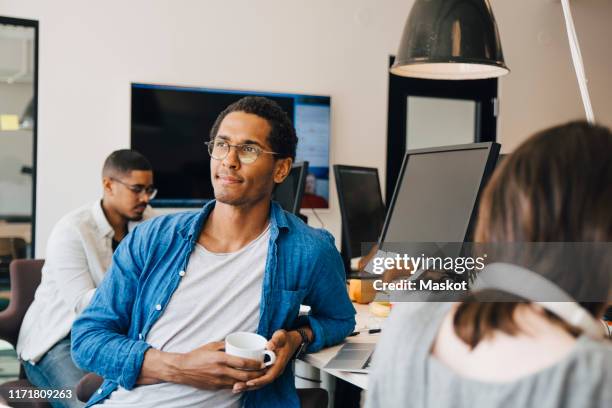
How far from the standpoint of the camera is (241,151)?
182 cm

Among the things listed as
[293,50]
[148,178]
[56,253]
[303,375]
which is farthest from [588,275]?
[293,50]

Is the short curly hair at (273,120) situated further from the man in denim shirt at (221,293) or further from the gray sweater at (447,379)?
the gray sweater at (447,379)

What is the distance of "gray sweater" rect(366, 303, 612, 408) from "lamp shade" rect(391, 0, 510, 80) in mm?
1770

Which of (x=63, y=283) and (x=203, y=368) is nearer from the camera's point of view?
(x=203, y=368)

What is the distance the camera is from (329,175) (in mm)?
5113

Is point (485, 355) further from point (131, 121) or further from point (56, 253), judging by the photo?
point (131, 121)

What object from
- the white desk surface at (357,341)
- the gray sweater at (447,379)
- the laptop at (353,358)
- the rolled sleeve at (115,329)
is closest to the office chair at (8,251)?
the white desk surface at (357,341)

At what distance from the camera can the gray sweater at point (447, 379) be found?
0.76m

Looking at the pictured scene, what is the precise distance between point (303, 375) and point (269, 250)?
3.13ft

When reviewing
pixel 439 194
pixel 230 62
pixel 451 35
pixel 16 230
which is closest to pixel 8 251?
pixel 16 230

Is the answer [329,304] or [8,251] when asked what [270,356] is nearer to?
[329,304]

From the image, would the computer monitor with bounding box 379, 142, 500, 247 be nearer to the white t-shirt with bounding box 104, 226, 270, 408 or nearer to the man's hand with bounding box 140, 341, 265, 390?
the white t-shirt with bounding box 104, 226, 270, 408

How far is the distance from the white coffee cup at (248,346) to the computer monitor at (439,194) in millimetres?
627

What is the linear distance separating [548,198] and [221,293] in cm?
107
